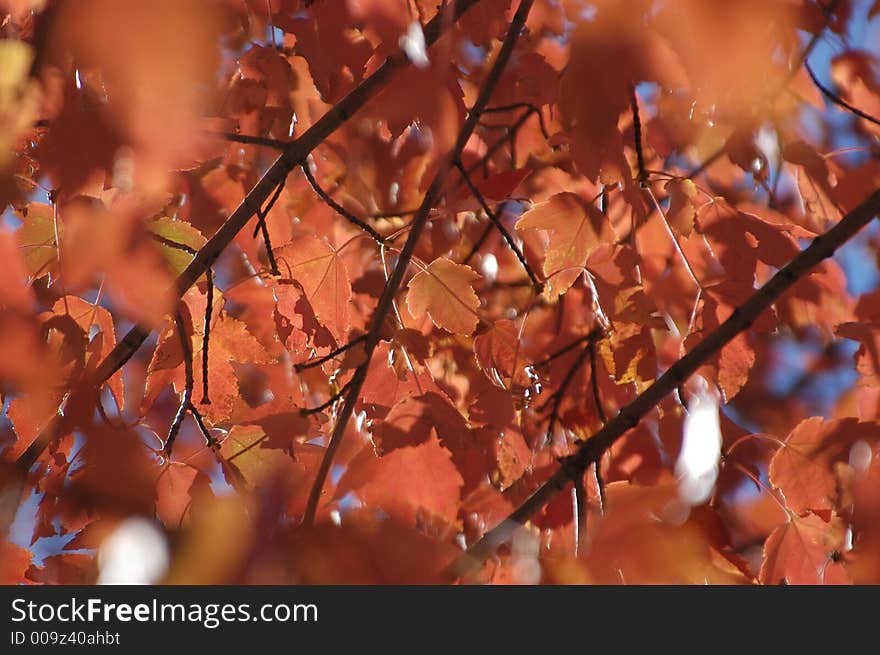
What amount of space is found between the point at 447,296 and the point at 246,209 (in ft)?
1.01

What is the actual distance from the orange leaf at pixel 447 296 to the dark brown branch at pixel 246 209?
0.24 metres

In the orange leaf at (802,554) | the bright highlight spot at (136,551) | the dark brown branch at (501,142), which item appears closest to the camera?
the bright highlight spot at (136,551)

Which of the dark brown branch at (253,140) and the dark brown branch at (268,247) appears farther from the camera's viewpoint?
the dark brown branch at (268,247)

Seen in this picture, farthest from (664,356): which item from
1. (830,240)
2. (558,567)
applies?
(558,567)

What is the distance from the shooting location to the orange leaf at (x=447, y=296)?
119 cm

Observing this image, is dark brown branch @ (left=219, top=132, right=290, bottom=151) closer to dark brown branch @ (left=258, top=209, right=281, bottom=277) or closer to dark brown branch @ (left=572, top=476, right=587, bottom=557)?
dark brown branch @ (left=258, top=209, right=281, bottom=277)

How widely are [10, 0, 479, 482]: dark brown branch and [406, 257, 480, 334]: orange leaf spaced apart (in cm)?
24

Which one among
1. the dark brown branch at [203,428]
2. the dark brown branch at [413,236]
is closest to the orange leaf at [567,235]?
the dark brown branch at [413,236]

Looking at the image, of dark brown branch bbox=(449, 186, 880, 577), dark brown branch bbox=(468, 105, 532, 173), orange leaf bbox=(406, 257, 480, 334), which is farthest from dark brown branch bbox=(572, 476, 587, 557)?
dark brown branch bbox=(468, 105, 532, 173)

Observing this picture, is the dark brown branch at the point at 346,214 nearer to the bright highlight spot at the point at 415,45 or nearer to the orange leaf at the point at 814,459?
the bright highlight spot at the point at 415,45

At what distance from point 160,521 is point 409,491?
1.11 ft

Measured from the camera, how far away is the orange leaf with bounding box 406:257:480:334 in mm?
1191

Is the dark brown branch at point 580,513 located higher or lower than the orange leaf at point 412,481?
lower

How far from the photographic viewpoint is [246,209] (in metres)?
1.10
